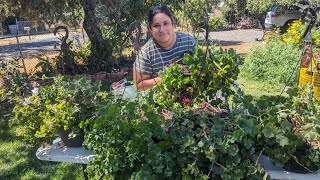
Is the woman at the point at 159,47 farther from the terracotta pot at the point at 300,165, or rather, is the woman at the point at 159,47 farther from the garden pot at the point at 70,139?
the terracotta pot at the point at 300,165

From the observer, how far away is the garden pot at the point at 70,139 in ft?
6.38

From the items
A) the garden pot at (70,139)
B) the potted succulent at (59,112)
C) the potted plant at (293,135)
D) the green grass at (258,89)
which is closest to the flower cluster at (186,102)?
the potted plant at (293,135)

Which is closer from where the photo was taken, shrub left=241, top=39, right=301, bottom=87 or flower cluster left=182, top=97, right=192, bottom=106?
flower cluster left=182, top=97, right=192, bottom=106

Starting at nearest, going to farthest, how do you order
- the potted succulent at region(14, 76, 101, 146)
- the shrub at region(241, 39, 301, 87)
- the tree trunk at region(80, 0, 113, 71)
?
the potted succulent at region(14, 76, 101, 146), the shrub at region(241, 39, 301, 87), the tree trunk at region(80, 0, 113, 71)

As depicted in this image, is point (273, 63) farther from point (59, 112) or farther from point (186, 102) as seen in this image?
point (59, 112)

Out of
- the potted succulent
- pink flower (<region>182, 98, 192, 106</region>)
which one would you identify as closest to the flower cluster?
pink flower (<region>182, 98, 192, 106</region>)

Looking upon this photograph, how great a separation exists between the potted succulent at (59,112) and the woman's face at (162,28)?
82cm

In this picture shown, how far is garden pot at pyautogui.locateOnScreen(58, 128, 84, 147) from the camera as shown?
194 centimetres

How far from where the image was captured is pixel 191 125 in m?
1.54

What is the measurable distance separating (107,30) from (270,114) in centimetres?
816

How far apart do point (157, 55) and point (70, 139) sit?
1.03 meters

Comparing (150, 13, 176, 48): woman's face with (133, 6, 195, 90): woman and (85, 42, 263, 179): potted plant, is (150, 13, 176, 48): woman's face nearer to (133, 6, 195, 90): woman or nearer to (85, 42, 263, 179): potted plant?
(133, 6, 195, 90): woman

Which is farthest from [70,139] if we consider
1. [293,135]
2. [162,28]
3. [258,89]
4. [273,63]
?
[273,63]

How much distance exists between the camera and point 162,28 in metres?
2.56
